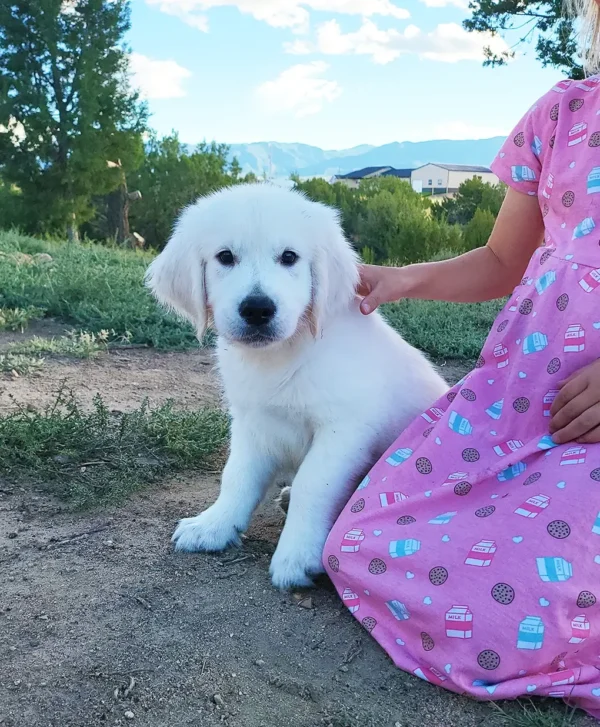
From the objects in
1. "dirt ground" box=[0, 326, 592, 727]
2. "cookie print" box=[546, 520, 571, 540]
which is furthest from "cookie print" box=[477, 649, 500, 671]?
"cookie print" box=[546, 520, 571, 540]

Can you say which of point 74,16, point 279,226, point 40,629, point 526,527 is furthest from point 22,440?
point 74,16

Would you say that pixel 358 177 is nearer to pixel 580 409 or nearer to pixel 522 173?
pixel 522 173

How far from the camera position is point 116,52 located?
14258 millimetres

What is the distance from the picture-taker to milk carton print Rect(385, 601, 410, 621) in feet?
5.95

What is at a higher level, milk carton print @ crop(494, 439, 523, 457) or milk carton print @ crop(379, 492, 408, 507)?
milk carton print @ crop(494, 439, 523, 457)

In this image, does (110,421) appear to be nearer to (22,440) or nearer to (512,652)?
(22,440)

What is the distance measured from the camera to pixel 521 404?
2033 mm

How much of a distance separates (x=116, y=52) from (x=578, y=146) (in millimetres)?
14141

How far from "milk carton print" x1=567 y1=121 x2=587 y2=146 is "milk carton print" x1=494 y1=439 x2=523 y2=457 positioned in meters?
0.94

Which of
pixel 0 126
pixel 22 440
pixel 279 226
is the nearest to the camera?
pixel 279 226

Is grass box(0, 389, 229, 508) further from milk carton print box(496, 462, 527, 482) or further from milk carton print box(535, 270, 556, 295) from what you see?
milk carton print box(535, 270, 556, 295)

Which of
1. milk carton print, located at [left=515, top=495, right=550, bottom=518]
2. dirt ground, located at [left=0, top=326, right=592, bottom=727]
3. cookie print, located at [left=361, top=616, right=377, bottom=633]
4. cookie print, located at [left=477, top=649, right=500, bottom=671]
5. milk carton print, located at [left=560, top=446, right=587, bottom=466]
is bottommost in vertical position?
dirt ground, located at [left=0, top=326, right=592, bottom=727]

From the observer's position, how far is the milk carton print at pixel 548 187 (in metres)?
2.21

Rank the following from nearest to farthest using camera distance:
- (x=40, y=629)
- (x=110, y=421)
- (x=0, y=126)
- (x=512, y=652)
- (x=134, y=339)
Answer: (x=512, y=652) < (x=40, y=629) < (x=110, y=421) < (x=134, y=339) < (x=0, y=126)
